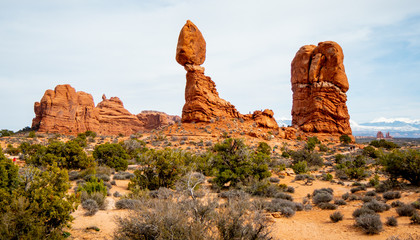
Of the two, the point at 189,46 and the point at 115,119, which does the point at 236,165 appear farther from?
the point at 115,119

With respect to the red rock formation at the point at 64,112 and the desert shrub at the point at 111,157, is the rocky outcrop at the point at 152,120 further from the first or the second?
the desert shrub at the point at 111,157

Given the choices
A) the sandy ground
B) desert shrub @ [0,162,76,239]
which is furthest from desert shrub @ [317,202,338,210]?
desert shrub @ [0,162,76,239]

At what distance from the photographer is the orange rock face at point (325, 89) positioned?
135 feet

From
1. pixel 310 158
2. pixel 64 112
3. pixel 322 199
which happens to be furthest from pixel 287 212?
pixel 64 112

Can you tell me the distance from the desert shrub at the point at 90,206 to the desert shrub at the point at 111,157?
33.1ft

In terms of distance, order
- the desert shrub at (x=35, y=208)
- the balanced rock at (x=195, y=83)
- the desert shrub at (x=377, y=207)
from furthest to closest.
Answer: the balanced rock at (x=195, y=83) < the desert shrub at (x=377, y=207) < the desert shrub at (x=35, y=208)

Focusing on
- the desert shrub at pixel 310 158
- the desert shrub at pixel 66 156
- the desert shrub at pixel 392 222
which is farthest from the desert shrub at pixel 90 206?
the desert shrub at pixel 310 158

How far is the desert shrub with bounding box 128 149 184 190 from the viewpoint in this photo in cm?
1145

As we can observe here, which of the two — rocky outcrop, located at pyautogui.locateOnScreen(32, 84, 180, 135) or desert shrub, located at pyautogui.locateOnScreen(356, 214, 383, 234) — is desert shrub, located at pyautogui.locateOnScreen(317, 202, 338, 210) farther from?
rocky outcrop, located at pyautogui.locateOnScreen(32, 84, 180, 135)

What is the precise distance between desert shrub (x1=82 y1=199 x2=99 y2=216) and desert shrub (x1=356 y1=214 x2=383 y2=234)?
839 cm

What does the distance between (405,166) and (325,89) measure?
32776mm

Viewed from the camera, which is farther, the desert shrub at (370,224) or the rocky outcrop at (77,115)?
the rocky outcrop at (77,115)

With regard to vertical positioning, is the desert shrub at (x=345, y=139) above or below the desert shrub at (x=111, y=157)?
above

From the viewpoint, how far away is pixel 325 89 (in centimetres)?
4169
